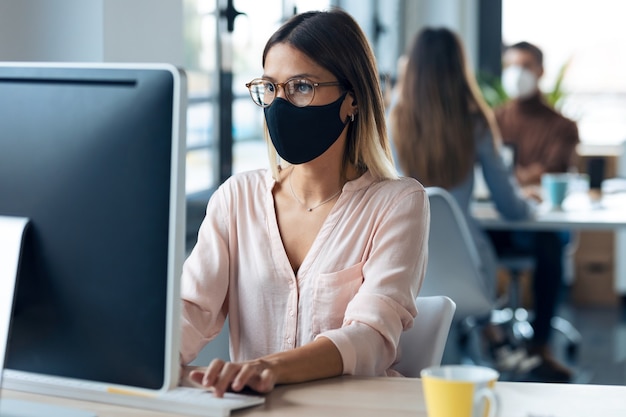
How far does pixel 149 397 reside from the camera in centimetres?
112

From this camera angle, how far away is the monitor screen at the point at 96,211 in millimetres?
964

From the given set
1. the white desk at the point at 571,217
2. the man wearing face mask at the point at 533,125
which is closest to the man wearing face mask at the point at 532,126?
the man wearing face mask at the point at 533,125

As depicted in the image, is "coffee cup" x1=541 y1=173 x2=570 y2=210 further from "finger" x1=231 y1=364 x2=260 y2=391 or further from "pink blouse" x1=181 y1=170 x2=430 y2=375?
"finger" x1=231 y1=364 x2=260 y2=391

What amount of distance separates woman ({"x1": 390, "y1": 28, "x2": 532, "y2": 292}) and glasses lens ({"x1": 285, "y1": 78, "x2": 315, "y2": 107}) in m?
1.65

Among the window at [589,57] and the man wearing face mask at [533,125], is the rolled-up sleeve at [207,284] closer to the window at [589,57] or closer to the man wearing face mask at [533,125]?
the man wearing face mask at [533,125]

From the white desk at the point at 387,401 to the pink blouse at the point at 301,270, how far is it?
20 centimetres

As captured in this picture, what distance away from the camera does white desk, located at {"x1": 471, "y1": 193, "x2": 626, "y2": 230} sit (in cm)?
323

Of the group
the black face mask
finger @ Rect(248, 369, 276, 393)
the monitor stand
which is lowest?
finger @ Rect(248, 369, 276, 393)

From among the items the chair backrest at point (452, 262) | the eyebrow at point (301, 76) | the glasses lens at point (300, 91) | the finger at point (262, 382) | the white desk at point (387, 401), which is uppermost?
the eyebrow at point (301, 76)

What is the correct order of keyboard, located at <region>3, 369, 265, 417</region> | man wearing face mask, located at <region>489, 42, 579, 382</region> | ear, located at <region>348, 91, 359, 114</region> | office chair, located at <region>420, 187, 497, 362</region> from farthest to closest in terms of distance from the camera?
→ man wearing face mask, located at <region>489, 42, 579, 382</region> → office chair, located at <region>420, 187, 497, 362</region> → ear, located at <region>348, 91, 359, 114</region> → keyboard, located at <region>3, 369, 265, 417</region>

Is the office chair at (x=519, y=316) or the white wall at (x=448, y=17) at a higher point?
the white wall at (x=448, y=17)

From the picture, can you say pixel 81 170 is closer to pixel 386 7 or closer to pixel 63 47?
pixel 63 47

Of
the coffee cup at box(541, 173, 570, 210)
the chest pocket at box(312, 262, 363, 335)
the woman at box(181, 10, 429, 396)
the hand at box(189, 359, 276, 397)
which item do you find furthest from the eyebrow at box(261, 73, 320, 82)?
the coffee cup at box(541, 173, 570, 210)

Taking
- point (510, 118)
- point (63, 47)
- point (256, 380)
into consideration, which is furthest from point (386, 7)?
point (256, 380)
